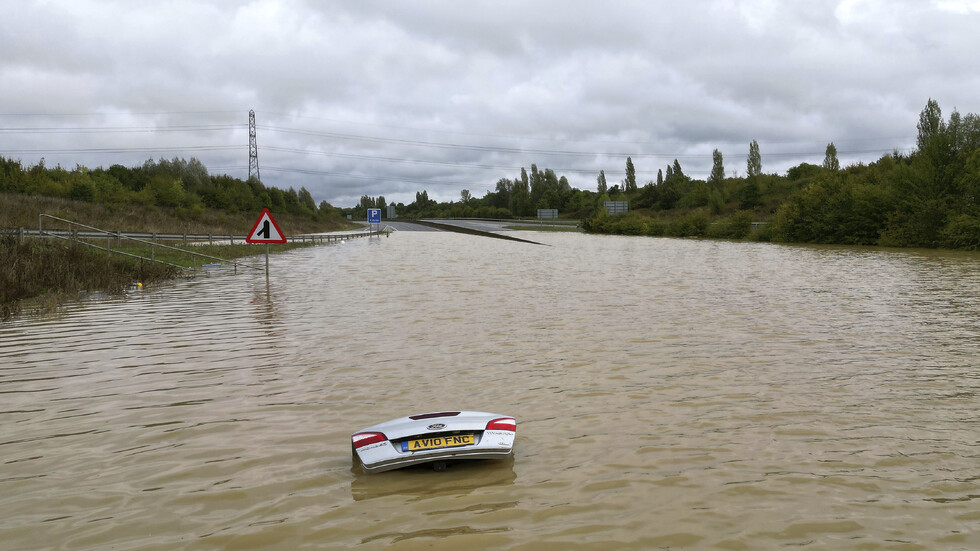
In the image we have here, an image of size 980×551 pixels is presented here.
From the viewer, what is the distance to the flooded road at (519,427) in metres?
4.50

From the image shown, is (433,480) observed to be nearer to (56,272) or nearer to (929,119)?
(56,272)

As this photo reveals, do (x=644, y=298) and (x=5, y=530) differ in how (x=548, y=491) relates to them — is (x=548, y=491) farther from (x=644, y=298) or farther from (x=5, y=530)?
(x=644, y=298)

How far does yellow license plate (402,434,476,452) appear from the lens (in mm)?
5418

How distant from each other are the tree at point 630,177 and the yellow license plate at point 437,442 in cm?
15099

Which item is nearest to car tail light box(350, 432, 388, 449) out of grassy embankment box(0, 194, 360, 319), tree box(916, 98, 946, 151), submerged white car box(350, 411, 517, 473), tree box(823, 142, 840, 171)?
submerged white car box(350, 411, 517, 473)

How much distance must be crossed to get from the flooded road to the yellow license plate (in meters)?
0.26

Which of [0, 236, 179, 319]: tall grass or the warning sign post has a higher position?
the warning sign post

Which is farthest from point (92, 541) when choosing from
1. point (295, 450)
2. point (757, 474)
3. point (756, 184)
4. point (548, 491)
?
point (756, 184)

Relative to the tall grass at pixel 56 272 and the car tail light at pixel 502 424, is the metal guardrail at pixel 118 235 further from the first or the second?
the car tail light at pixel 502 424

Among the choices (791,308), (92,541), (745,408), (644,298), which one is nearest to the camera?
(92,541)

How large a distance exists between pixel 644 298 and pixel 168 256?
74.2 feet

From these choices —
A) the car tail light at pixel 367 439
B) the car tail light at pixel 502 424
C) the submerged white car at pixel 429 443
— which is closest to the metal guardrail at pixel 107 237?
the car tail light at pixel 367 439

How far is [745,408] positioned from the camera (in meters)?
7.12

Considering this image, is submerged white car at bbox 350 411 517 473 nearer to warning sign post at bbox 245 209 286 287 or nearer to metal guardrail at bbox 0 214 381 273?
warning sign post at bbox 245 209 286 287
